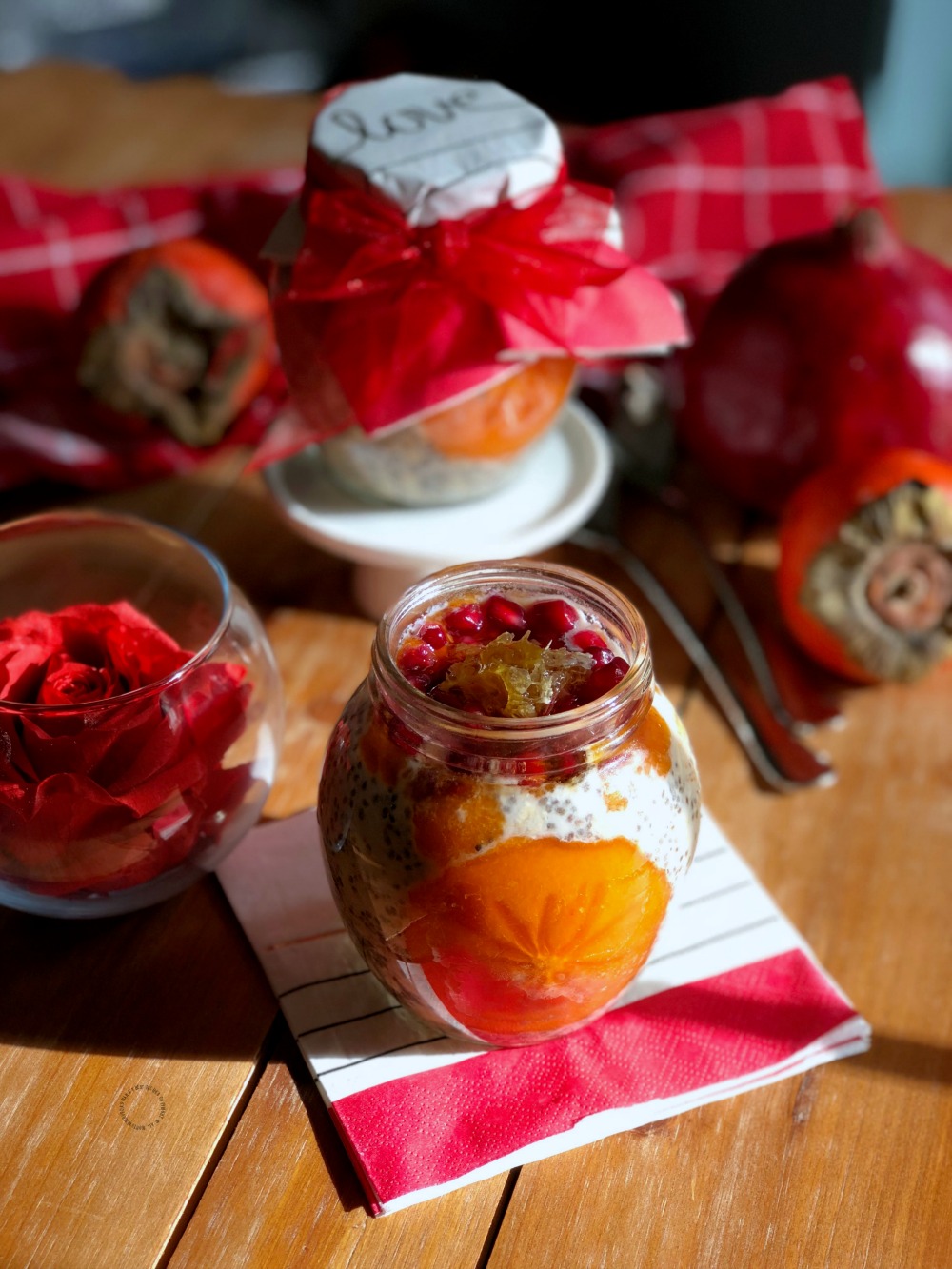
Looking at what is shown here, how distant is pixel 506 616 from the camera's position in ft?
1.47

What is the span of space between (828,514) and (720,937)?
24 cm

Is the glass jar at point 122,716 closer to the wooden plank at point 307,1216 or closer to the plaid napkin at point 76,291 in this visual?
the wooden plank at point 307,1216

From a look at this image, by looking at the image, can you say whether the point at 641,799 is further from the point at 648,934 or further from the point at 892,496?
the point at 892,496

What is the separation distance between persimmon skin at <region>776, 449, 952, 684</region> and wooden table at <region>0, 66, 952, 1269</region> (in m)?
0.06

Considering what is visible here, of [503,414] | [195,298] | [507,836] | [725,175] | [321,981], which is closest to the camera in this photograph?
[507,836]

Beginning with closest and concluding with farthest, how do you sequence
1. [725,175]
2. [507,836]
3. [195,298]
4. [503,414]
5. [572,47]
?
[507,836], [503,414], [195,298], [725,175], [572,47]

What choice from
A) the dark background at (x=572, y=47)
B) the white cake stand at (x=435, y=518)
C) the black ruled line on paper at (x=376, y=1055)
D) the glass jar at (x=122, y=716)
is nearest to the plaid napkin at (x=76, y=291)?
the white cake stand at (x=435, y=518)

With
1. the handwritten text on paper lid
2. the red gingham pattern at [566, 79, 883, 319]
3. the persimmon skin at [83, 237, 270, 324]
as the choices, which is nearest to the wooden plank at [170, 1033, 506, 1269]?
the handwritten text on paper lid

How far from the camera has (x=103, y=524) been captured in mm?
542

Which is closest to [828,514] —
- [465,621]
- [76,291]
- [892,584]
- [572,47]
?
[892,584]

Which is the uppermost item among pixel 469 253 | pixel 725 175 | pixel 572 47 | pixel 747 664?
pixel 469 253

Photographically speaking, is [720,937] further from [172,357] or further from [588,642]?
[172,357]

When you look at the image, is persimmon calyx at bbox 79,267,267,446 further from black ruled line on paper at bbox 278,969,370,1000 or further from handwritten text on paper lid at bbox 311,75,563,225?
black ruled line on paper at bbox 278,969,370,1000

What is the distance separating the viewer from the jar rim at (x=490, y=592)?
0.39 metres
